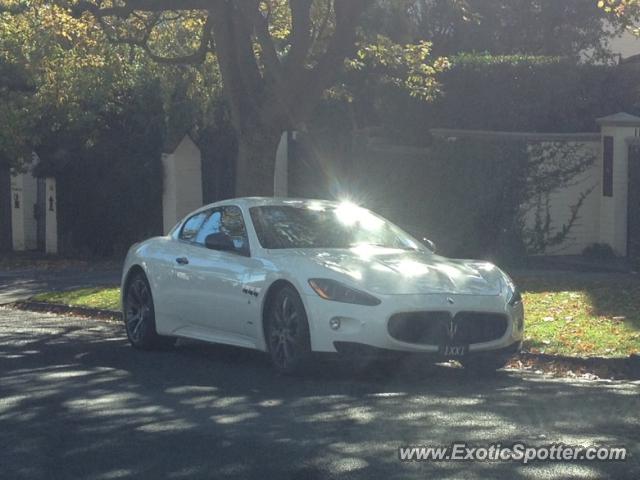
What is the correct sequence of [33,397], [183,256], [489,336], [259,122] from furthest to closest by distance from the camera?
[259,122] < [183,256] < [489,336] < [33,397]

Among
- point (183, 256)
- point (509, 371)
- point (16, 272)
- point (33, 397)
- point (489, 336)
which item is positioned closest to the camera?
point (33, 397)

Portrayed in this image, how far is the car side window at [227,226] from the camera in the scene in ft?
36.7

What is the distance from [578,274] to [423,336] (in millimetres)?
8038

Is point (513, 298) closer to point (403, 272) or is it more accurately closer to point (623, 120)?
point (403, 272)

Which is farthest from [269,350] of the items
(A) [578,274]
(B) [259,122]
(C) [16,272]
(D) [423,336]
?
(C) [16,272]

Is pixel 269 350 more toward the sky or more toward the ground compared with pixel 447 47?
more toward the ground

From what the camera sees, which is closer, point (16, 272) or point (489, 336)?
point (489, 336)

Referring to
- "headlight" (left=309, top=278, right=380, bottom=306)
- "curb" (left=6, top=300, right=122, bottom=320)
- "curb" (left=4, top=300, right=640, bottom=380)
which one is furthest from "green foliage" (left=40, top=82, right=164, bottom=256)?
"headlight" (left=309, top=278, right=380, bottom=306)

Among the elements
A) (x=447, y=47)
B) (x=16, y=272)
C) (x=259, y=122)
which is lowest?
(x=16, y=272)

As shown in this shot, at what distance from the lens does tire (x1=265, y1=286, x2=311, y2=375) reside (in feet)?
32.6

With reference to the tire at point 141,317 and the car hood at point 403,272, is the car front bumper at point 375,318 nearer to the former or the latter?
the car hood at point 403,272

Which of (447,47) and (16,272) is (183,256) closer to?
(16,272)

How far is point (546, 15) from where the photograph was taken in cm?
3647

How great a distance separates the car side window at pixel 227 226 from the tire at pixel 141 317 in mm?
865
